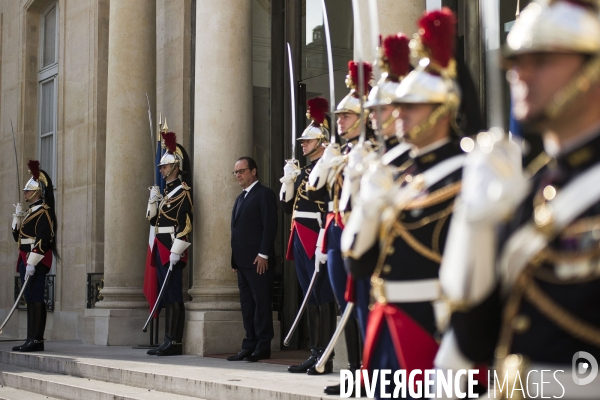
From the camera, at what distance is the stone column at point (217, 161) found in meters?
9.99

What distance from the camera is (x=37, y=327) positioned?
11359 mm

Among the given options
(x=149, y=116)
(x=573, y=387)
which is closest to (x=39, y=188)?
(x=149, y=116)

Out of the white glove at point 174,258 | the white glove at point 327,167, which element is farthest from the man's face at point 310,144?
the white glove at point 174,258

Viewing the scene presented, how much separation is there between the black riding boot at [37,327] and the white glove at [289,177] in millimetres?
4393

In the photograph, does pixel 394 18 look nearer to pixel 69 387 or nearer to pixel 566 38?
pixel 69 387

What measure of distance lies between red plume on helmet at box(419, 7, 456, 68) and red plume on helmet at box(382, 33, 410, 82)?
811mm

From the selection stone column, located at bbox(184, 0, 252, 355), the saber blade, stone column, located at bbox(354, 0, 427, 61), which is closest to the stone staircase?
stone column, located at bbox(184, 0, 252, 355)

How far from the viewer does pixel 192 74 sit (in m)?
12.1

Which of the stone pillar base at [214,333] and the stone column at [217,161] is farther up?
the stone column at [217,161]

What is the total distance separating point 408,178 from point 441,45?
19.9 inches

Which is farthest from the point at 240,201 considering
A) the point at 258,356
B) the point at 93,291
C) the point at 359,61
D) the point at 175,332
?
the point at 359,61

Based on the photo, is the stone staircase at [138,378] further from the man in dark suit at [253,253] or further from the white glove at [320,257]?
the white glove at [320,257]

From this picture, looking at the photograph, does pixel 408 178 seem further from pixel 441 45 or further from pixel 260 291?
pixel 260 291

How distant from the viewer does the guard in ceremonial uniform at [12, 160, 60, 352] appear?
1105cm
